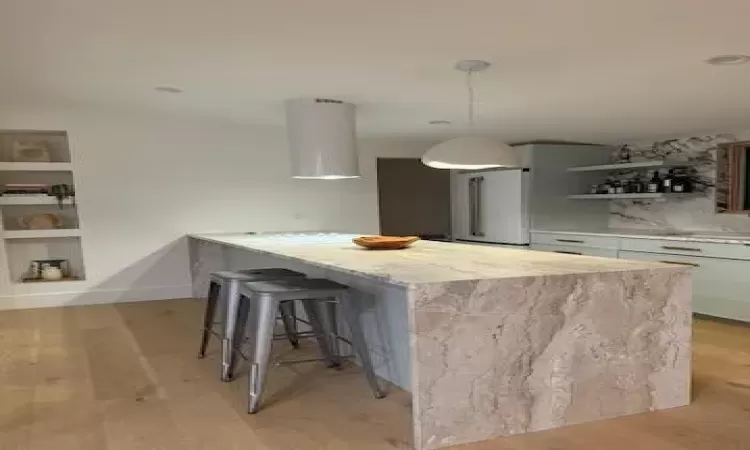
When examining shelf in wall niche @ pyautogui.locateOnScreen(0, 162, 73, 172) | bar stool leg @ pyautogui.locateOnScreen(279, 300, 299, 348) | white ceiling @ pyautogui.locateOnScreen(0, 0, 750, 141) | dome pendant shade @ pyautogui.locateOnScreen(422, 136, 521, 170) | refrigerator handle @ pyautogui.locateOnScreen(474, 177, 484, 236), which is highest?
white ceiling @ pyautogui.locateOnScreen(0, 0, 750, 141)

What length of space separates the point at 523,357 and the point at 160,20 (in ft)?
6.58

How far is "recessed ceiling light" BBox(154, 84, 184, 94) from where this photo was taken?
388 cm

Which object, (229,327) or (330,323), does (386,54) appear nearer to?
(330,323)

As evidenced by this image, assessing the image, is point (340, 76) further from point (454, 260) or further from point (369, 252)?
point (454, 260)

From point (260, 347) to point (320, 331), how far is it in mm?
718

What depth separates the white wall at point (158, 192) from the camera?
214 inches

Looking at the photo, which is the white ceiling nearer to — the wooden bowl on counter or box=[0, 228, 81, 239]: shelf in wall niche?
the wooden bowl on counter

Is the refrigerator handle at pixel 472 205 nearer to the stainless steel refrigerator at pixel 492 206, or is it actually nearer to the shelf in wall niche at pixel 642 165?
the stainless steel refrigerator at pixel 492 206

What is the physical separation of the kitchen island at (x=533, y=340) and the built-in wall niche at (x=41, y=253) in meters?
3.97

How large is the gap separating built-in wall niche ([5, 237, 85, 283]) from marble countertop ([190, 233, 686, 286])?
3.06m

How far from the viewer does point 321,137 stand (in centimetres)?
437

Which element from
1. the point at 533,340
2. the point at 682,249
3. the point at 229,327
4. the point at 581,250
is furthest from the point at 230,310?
the point at 581,250

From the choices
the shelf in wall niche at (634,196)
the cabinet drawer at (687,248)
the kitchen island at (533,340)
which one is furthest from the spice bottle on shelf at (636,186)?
the kitchen island at (533,340)

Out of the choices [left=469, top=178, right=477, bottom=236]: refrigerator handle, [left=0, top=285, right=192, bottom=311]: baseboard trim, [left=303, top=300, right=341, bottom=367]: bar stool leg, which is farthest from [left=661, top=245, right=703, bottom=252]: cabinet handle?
[left=0, top=285, right=192, bottom=311]: baseboard trim
